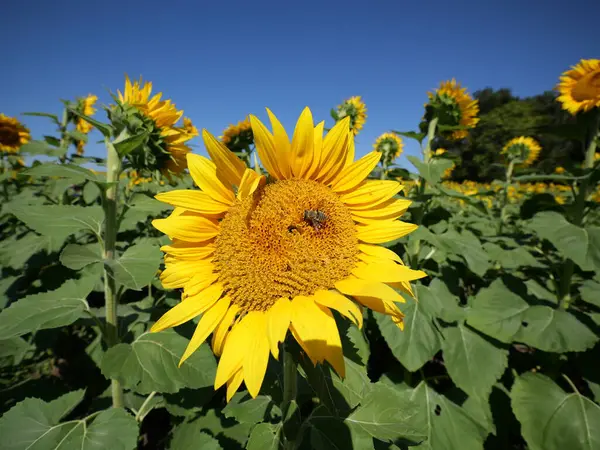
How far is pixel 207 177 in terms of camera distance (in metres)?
1.22

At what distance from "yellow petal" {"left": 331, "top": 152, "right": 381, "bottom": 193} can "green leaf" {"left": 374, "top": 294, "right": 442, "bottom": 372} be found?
1.26 metres

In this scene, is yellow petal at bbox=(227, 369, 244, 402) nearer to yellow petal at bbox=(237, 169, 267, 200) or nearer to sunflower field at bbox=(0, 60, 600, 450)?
sunflower field at bbox=(0, 60, 600, 450)

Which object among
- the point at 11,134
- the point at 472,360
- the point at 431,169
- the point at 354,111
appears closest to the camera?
the point at 472,360

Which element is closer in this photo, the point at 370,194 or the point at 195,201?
the point at 195,201

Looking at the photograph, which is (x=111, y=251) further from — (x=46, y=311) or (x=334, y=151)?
(x=334, y=151)

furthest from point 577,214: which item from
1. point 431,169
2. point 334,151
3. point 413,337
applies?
point 334,151

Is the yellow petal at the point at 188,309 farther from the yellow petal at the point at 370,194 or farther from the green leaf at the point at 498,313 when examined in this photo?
the green leaf at the point at 498,313

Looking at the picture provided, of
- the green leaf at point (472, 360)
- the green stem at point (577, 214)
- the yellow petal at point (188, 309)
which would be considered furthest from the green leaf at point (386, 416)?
the green stem at point (577, 214)

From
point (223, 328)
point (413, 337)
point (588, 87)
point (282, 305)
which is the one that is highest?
point (588, 87)

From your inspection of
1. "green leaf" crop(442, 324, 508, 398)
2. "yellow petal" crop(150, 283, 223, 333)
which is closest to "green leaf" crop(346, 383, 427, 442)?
"yellow petal" crop(150, 283, 223, 333)

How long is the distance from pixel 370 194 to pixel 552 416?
229cm

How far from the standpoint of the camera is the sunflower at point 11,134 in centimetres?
541

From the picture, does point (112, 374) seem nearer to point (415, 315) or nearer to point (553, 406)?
point (415, 315)

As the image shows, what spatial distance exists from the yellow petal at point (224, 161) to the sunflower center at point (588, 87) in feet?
10.4
